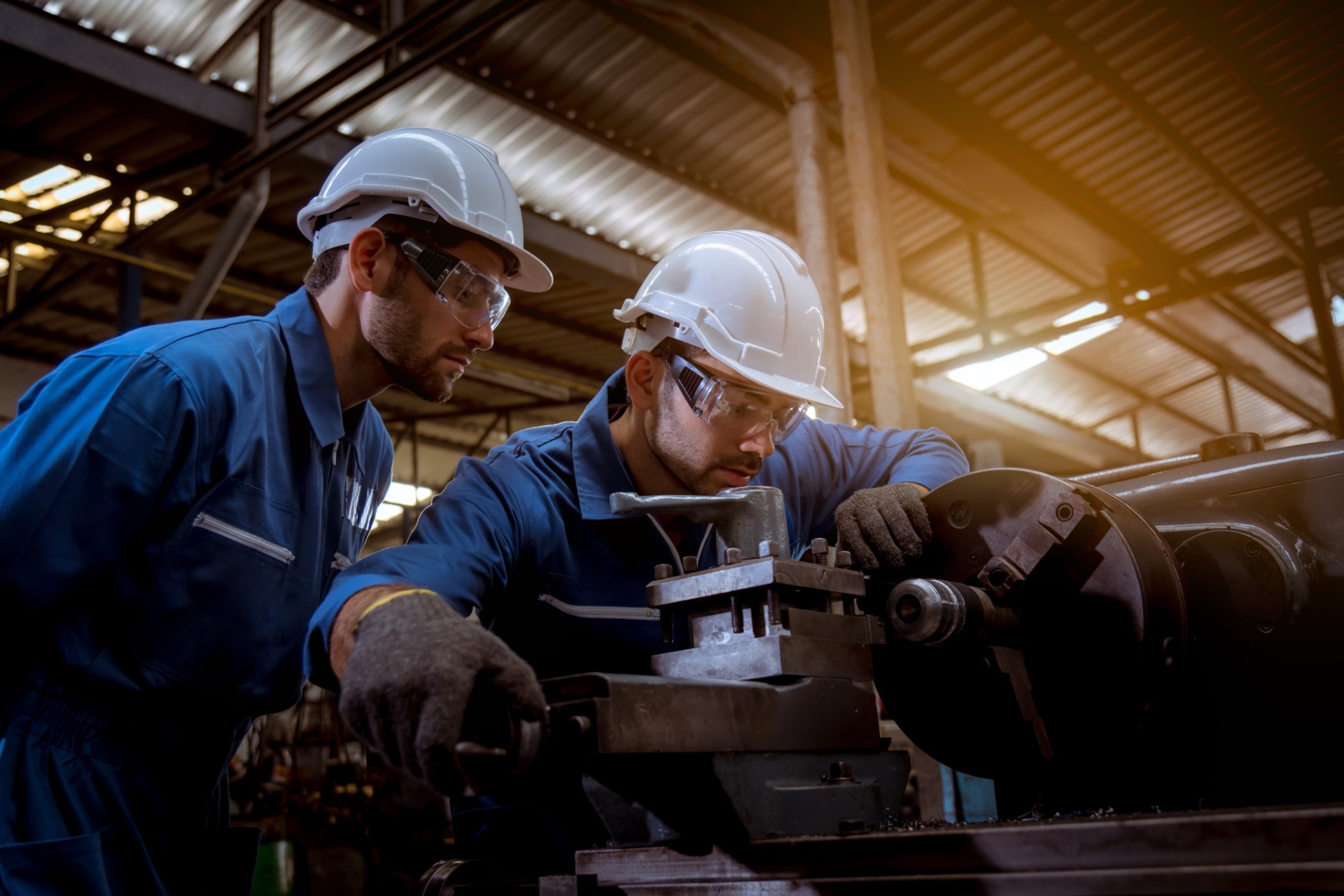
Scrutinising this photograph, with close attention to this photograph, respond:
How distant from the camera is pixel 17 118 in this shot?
487cm

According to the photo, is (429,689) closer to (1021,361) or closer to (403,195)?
(403,195)

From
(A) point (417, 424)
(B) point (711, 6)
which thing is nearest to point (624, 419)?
(B) point (711, 6)

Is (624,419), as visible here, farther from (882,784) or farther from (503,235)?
(882,784)

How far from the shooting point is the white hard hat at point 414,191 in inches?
67.1

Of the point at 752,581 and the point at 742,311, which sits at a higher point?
the point at 742,311

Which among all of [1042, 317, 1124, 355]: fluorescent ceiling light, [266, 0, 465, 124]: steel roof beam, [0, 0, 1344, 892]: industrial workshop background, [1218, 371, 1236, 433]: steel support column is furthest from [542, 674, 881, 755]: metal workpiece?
[1218, 371, 1236, 433]: steel support column

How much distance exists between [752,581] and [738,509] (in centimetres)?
22

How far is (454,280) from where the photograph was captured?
1680mm

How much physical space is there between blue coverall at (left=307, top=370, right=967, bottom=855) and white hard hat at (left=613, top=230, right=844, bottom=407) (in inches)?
6.8

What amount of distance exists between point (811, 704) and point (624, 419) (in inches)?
33.0

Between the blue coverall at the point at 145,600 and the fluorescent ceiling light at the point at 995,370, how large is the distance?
8146 mm

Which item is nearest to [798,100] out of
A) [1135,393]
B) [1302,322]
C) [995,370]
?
[995,370]

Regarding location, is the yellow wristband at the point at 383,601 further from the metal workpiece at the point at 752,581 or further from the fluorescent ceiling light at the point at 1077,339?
the fluorescent ceiling light at the point at 1077,339

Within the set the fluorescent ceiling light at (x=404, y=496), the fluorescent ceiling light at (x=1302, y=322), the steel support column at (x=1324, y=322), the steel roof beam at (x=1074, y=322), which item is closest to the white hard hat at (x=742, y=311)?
the steel roof beam at (x=1074, y=322)
